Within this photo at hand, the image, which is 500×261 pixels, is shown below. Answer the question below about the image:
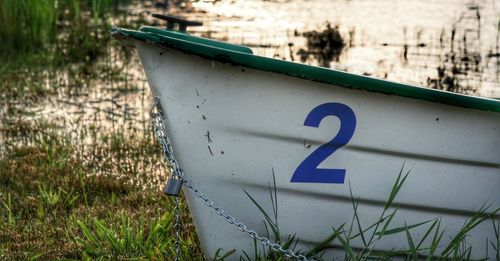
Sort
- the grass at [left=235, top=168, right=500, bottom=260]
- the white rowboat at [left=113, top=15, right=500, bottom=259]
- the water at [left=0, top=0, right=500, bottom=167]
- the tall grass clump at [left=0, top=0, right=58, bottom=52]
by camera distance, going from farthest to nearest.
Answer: the tall grass clump at [left=0, top=0, right=58, bottom=52], the water at [left=0, top=0, right=500, bottom=167], the grass at [left=235, top=168, right=500, bottom=260], the white rowboat at [left=113, top=15, right=500, bottom=259]

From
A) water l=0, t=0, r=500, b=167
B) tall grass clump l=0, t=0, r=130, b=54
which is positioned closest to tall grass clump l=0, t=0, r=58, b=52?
tall grass clump l=0, t=0, r=130, b=54

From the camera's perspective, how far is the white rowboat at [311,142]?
11.9ft

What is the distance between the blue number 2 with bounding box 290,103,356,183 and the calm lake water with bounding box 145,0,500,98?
10.1 ft

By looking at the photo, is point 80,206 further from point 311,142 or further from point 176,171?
point 311,142

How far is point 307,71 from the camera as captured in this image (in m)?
3.59

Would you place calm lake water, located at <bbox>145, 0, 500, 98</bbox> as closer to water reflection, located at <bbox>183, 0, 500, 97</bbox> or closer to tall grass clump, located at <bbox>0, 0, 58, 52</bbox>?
water reflection, located at <bbox>183, 0, 500, 97</bbox>

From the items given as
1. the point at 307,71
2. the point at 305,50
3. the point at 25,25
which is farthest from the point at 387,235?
the point at 25,25

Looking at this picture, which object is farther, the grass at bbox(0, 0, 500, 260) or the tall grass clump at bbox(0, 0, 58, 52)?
the tall grass clump at bbox(0, 0, 58, 52)

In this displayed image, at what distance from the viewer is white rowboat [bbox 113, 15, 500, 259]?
3623 millimetres

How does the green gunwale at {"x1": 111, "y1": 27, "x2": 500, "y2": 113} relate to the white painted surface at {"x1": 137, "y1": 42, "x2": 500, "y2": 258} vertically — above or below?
above

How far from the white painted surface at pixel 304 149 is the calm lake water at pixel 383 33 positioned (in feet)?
9.52

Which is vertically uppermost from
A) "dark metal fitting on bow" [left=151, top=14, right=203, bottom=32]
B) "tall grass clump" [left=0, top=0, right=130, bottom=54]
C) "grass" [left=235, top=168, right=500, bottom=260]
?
"dark metal fitting on bow" [left=151, top=14, right=203, bottom=32]

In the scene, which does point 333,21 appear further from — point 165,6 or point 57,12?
point 57,12

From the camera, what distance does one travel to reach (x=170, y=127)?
3.68 metres
